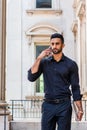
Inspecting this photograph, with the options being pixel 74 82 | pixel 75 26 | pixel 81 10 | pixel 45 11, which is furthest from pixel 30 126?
pixel 45 11

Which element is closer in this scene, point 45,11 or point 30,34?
point 30,34

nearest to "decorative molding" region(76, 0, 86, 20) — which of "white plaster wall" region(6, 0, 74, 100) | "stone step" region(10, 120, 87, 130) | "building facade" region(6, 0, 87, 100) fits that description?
"building facade" region(6, 0, 87, 100)

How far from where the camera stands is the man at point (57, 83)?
6000mm

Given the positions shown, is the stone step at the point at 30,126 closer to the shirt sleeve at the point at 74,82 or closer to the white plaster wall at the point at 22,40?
the shirt sleeve at the point at 74,82

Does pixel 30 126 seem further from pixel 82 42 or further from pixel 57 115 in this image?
pixel 57 115

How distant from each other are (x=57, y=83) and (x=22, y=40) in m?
22.2

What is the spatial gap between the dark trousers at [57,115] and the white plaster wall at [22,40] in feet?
70.0

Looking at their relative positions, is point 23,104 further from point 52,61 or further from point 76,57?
point 52,61

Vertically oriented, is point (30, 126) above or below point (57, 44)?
below

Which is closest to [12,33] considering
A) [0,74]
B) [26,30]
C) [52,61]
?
[26,30]

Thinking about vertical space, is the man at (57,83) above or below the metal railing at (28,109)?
above

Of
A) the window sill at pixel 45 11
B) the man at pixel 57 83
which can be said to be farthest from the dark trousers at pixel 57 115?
the window sill at pixel 45 11

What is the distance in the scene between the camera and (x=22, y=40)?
28.2 meters

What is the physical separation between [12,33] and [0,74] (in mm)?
13894
